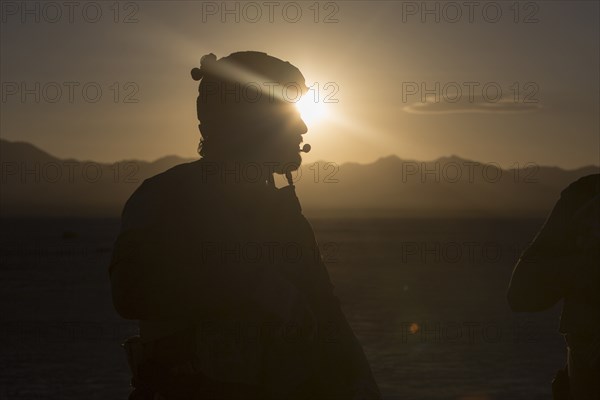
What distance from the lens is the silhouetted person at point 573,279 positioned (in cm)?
462

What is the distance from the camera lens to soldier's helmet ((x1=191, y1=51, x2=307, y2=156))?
3.69 metres

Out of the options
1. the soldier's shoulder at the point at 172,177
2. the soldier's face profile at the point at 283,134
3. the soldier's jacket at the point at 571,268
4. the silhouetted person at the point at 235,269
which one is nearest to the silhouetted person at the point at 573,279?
the soldier's jacket at the point at 571,268

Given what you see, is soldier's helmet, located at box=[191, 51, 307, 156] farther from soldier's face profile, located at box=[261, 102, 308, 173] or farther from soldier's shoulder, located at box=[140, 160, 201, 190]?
soldier's shoulder, located at box=[140, 160, 201, 190]

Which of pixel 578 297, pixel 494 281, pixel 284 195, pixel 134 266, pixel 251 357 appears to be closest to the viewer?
pixel 134 266

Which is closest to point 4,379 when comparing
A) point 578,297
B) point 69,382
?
point 69,382

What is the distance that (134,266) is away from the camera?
3.18 m

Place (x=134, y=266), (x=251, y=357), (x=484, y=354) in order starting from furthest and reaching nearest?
(x=484, y=354)
(x=251, y=357)
(x=134, y=266)

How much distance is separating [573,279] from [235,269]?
2.11 meters

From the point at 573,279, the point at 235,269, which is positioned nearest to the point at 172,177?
the point at 235,269

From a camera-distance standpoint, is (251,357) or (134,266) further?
(251,357)

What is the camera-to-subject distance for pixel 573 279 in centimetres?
467

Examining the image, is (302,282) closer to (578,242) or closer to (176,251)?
(176,251)

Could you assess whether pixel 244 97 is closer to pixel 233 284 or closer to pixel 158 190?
pixel 158 190

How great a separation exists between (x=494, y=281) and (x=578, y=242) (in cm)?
6855
